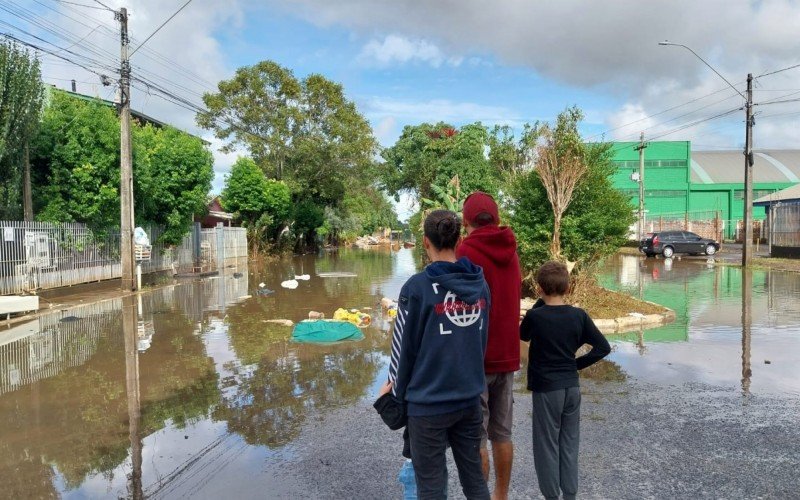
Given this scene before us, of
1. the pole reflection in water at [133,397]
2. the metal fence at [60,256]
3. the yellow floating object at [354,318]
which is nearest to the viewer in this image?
the pole reflection in water at [133,397]

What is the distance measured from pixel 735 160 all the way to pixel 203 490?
6988cm

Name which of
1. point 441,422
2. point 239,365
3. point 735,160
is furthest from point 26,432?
point 735,160

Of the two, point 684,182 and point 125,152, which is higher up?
point 684,182

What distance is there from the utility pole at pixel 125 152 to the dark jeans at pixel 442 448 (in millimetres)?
16453

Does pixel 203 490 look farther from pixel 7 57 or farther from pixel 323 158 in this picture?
pixel 323 158

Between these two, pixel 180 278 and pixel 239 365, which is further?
pixel 180 278

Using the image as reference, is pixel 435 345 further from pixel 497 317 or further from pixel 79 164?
pixel 79 164

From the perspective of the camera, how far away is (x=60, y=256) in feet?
55.5

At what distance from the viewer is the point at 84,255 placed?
1812 cm

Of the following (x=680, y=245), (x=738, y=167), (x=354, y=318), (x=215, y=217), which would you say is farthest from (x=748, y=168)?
(x=738, y=167)

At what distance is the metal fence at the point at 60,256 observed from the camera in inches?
581

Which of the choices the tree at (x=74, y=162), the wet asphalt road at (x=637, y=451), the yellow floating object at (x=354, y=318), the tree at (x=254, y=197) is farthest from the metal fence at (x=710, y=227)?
the wet asphalt road at (x=637, y=451)

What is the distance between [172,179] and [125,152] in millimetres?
5344

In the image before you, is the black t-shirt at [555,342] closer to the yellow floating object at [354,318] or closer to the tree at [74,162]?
the yellow floating object at [354,318]
